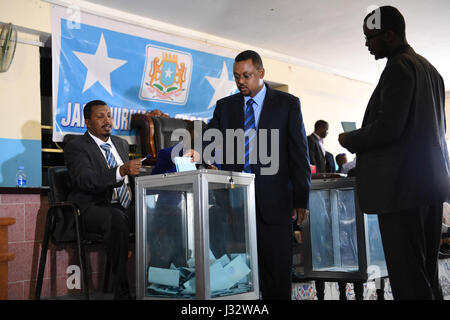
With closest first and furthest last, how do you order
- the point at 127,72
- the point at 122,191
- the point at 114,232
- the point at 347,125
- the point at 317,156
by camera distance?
the point at 114,232, the point at 122,191, the point at 127,72, the point at 317,156, the point at 347,125

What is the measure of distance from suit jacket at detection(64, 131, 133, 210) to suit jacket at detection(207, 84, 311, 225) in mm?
1140

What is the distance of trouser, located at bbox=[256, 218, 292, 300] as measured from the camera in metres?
1.92

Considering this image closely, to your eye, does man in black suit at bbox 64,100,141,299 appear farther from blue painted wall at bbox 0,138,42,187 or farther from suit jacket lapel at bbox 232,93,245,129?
blue painted wall at bbox 0,138,42,187

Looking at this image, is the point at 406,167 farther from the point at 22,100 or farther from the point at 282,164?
the point at 22,100

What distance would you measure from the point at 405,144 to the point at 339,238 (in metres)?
1.27

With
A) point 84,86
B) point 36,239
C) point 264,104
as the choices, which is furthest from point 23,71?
point 264,104

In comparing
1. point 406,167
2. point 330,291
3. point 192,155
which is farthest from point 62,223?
point 406,167

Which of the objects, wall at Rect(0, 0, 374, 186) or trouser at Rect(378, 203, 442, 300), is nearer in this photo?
trouser at Rect(378, 203, 442, 300)

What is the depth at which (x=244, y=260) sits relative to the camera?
1776 millimetres

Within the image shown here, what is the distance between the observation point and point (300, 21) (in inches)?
253

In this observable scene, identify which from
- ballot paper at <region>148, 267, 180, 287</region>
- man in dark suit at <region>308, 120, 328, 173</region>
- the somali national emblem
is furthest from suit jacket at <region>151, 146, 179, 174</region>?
man in dark suit at <region>308, 120, 328, 173</region>

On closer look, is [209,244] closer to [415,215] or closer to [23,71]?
[415,215]

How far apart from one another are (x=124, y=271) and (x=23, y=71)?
3036 millimetres

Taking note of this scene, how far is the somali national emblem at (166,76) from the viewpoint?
18.9ft
